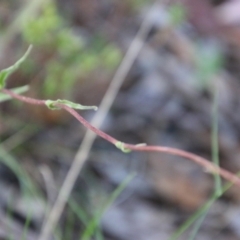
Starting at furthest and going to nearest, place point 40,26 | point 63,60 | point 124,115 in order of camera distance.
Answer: point 124,115 → point 63,60 → point 40,26

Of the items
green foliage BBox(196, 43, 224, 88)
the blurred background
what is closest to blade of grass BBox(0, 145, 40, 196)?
the blurred background

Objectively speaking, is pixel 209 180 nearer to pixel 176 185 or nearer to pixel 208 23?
pixel 176 185

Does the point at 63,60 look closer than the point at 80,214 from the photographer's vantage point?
No

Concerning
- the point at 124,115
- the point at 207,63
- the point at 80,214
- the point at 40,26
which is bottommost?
Result: the point at 80,214

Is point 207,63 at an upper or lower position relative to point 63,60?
upper

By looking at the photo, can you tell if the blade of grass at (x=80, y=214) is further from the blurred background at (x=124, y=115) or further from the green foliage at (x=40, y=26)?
the green foliage at (x=40, y=26)

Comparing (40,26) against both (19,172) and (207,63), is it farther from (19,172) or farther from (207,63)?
(207,63)

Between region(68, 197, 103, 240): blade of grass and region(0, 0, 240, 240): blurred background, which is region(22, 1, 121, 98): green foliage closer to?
region(0, 0, 240, 240): blurred background

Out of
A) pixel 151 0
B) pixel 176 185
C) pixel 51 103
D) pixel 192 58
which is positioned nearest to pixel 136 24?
pixel 151 0

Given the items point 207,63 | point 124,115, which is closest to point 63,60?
point 124,115

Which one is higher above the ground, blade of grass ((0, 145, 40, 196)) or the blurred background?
the blurred background
